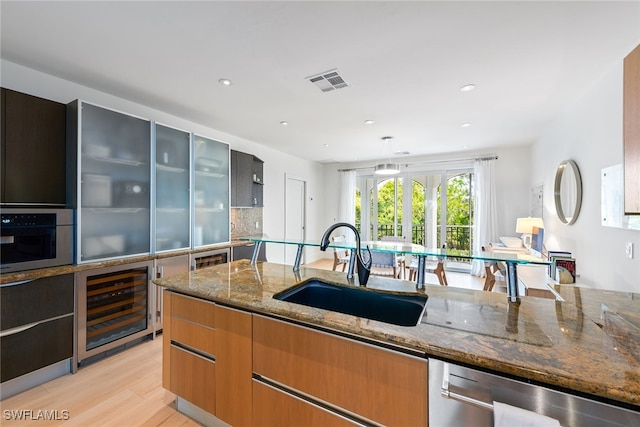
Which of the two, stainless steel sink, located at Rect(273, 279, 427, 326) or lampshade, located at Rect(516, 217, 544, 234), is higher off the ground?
lampshade, located at Rect(516, 217, 544, 234)

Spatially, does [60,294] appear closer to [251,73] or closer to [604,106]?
[251,73]

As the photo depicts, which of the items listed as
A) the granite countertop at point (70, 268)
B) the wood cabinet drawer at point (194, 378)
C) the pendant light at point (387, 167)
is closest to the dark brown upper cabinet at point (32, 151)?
the granite countertop at point (70, 268)

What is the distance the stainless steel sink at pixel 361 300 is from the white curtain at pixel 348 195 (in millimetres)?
5330

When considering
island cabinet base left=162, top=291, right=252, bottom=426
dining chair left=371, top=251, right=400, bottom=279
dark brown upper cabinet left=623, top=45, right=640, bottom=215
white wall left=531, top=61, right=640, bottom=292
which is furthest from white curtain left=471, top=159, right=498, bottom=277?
island cabinet base left=162, top=291, right=252, bottom=426

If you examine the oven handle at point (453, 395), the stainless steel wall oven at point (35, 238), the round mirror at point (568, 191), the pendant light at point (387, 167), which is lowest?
the oven handle at point (453, 395)

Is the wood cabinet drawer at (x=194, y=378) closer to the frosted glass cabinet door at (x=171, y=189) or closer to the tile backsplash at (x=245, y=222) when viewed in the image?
the frosted glass cabinet door at (x=171, y=189)

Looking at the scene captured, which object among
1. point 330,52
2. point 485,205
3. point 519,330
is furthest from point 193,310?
point 485,205

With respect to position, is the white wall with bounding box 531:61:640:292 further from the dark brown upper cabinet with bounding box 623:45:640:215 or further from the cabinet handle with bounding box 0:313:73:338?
the cabinet handle with bounding box 0:313:73:338

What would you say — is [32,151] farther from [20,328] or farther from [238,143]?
[238,143]

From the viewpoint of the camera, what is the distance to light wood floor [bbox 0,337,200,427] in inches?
68.2

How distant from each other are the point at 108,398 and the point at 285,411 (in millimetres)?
1599

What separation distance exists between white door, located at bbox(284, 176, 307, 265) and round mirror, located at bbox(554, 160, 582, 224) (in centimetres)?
460

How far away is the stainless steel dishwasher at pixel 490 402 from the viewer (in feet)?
2.42

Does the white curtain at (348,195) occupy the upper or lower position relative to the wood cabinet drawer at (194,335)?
upper
